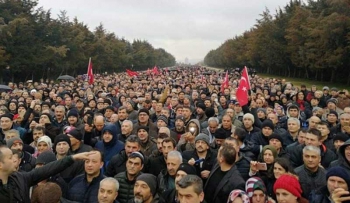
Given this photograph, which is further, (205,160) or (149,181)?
(205,160)

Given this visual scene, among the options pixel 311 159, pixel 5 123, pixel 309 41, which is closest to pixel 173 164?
pixel 311 159

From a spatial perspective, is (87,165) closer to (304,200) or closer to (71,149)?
(71,149)

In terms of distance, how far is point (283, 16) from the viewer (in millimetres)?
52188

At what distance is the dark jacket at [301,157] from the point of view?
5852mm

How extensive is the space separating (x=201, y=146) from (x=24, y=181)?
8.27 feet

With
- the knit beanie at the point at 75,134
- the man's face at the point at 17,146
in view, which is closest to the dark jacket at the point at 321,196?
the knit beanie at the point at 75,134

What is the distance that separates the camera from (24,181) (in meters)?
3.96

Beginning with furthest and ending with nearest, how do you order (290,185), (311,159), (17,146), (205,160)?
(17,146) < (205,160) < (311,159) < (290,185)

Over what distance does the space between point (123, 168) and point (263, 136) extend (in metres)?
2.99

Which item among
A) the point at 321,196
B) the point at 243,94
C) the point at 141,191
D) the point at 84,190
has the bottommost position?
the point at 84,190

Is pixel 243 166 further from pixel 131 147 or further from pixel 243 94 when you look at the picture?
pixel 243 94

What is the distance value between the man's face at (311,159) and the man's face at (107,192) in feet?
8.62

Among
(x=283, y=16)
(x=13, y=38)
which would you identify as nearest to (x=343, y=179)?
(x=13, y=38)

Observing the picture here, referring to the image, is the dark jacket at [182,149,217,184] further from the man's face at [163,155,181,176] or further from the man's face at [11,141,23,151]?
the man's face at [11,141,23,151]
